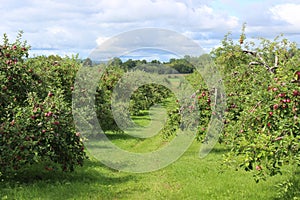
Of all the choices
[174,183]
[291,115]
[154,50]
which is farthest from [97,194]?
[154,50]

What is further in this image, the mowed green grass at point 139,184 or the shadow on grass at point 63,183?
the mowed green grass at point 139,184

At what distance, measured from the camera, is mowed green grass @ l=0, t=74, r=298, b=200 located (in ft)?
32.8

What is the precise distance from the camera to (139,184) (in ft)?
38.1

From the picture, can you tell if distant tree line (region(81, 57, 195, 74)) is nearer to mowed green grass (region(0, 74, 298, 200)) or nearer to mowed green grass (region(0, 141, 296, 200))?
mowed green grass (region(0, 74, 298, 200))

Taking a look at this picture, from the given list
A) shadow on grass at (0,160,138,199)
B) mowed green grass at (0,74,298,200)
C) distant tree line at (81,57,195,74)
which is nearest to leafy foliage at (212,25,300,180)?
mowed green grass at (0,74,298,200)

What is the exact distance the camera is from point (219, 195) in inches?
398

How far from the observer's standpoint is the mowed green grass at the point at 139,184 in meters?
10.0

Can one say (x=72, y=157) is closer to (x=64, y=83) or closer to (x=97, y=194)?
(x=97, y=194)

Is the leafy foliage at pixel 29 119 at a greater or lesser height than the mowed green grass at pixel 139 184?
greater

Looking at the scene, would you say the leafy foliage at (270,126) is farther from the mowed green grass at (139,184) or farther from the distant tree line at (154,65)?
the distant tree line at (154,65)

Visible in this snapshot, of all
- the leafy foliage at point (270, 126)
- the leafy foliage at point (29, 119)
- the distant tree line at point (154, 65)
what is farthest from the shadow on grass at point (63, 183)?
the distant tree line at point (154, 65)

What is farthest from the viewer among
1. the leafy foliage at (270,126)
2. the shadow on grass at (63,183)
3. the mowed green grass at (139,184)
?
the mowed green grass at (139,184)

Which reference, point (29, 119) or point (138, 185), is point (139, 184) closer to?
point (138, 185)

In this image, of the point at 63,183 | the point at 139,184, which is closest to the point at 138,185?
the point at 139,184
